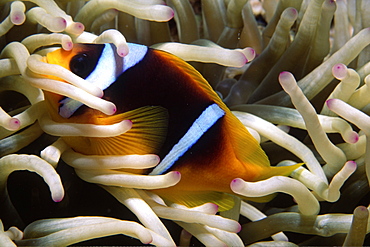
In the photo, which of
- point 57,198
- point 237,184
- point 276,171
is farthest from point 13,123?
point 276,171

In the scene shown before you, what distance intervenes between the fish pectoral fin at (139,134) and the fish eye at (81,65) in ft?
0.30

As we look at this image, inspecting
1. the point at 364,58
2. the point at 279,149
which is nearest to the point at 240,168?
the point at 279,149

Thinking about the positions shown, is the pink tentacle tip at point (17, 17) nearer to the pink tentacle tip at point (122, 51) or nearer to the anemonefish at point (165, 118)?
the anemonefish at point (165, 118)

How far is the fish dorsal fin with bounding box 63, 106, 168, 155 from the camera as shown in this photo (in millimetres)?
734

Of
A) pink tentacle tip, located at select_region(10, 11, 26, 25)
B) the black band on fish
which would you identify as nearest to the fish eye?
the black band on fish

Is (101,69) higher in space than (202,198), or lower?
higher

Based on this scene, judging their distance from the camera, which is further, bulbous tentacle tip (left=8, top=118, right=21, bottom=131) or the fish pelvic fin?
the fish pelvic fin

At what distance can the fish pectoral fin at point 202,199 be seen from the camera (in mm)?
813

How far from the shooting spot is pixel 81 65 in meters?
0.73

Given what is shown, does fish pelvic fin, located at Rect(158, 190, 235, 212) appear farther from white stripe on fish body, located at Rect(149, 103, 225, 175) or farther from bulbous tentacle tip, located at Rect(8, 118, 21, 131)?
→ bulbous tentacle tip, located at Rect(8, 118, 21, 131)

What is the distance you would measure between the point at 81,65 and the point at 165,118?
180mm

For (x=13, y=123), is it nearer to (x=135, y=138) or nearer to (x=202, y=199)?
(x=135, y=138)

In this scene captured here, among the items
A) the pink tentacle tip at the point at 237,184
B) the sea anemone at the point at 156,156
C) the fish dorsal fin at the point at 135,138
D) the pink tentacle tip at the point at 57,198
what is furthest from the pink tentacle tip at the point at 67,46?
the pink tentacle tip at the point at 237,184

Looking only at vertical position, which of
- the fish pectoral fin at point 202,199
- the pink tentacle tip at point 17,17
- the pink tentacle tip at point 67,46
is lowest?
the fish pectoral fin at point 202,199
